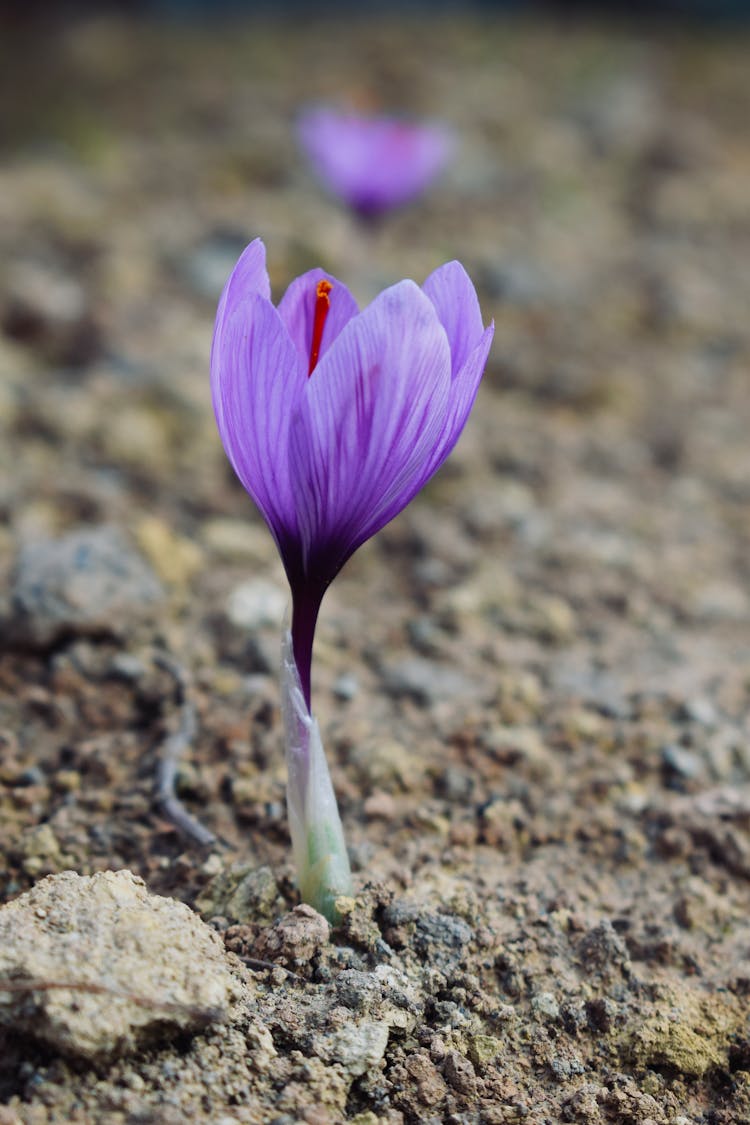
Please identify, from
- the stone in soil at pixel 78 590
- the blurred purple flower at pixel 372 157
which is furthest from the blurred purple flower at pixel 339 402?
the blurred purple flower at pixel 372 157

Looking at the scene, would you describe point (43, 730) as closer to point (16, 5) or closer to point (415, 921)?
point (415, 921)

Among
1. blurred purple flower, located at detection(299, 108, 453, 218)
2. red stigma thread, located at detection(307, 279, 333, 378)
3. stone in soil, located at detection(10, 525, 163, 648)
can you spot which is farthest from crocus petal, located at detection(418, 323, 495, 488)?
blurred purple flower, located at detection(299, 108, 453, 218)

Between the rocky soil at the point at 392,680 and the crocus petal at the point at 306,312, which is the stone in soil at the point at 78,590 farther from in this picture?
the crocus petal at the point at 306,312

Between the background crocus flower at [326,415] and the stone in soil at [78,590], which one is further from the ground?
the background crocus flower at [326,415]

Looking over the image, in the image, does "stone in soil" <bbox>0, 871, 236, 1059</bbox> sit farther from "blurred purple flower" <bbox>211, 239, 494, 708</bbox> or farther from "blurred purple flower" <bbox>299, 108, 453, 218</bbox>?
"blurred purple flower" <bbox>299, 108, 453, 218</bbox>

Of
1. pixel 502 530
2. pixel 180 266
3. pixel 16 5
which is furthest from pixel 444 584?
pixel 16 5

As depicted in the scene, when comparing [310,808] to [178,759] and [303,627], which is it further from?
[178,759]

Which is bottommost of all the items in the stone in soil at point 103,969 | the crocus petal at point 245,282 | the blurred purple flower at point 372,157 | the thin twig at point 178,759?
the stone in soil at point 103,969
